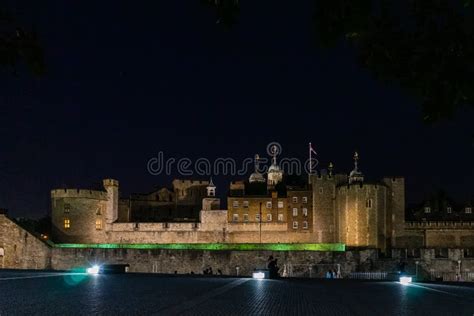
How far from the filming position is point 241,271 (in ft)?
178

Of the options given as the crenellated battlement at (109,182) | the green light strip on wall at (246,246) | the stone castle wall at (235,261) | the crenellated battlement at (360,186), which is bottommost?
the stone castle wall at (235,261)

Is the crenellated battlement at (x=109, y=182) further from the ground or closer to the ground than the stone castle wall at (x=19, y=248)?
further from the ground

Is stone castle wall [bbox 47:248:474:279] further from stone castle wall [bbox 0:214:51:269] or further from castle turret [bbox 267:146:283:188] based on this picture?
castle turret [bbox 267:146:283:188]

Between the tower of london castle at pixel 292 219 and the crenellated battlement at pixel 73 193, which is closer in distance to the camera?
the tower of london castle at pixel 292 219

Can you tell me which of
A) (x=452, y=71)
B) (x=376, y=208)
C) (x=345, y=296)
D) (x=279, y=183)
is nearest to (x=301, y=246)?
(x=376, y=208)

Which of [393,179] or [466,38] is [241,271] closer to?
[393,179]

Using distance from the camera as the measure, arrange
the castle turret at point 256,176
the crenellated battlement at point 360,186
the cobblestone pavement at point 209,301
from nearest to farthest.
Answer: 1. the cobblestone pavement at point 209,301
2. the crenellated battlement at point 360,186
3. the castle turret at point 256,176

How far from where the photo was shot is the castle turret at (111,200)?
66.9 meters

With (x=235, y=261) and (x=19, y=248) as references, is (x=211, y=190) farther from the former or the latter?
(x=19, y=248)

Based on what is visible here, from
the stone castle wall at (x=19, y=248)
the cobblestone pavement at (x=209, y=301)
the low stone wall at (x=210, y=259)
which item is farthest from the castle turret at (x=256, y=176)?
the cobblestone pavement at (x=209, y=301)

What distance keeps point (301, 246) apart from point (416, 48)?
2348 inches

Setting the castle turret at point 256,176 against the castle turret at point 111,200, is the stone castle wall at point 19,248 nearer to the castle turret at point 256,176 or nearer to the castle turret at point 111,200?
the castle turret at point 111,200

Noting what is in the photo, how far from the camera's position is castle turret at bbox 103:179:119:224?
219ft

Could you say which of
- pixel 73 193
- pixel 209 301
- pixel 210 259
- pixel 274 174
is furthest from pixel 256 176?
pixel 209 301
